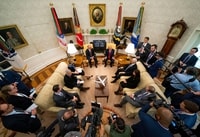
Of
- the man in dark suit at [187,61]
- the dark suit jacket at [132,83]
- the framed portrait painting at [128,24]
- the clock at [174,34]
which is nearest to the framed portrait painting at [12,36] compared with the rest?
the dark suit jacket at [132,83]

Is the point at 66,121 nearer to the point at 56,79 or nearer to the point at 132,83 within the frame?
the point at 56,79

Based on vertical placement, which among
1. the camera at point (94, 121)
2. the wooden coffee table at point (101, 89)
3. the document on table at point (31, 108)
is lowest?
the wooden coffee table at point (101, 89)

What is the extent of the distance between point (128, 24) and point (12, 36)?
5.68m

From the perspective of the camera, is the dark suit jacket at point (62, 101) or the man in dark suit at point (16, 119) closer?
the man in dark suit at point (16, 119)

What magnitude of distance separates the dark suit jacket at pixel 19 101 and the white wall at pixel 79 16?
2.86 m

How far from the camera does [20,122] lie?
1.95 meters

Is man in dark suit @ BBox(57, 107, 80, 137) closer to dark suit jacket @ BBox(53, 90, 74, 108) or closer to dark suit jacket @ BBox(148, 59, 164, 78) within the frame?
dark suit jacket @ BBox(53, 90, 74, 108)

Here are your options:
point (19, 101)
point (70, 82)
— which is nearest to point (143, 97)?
point (70, 82)

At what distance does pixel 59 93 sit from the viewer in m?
2.66

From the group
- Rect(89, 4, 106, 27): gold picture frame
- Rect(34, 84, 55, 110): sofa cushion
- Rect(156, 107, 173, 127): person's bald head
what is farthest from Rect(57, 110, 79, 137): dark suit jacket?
Rect(89, 4, 106, 27): gold picture frame

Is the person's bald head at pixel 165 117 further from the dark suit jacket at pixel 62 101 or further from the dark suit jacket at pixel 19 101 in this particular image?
the dark suit jacket at pixel 19 101

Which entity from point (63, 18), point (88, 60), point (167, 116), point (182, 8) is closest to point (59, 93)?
point (167, 116)

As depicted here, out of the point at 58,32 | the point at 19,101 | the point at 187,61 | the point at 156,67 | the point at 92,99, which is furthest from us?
the point at 58,32

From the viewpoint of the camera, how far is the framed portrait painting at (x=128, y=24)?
5.57 meters
